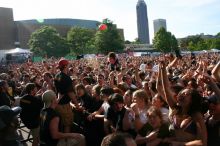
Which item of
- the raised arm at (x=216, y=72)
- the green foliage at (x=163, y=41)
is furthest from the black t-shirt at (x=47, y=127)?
the green foliage at (x=163, y=41)

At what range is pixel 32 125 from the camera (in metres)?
7.14

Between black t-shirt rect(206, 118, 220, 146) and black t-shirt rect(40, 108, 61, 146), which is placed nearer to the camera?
black t-shirt rect(206, 118, 220, 146)

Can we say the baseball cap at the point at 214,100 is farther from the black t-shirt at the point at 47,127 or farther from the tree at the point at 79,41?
the tree at the point at 79,41

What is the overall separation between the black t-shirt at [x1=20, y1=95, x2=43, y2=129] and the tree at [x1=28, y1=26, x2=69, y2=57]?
6799 cm

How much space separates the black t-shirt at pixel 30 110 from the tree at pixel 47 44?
6799 cm

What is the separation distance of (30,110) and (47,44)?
69.4 m

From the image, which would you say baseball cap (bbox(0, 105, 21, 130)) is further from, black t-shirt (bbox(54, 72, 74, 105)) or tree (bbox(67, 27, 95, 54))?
tree (bbox(67, 27, 95, 54))

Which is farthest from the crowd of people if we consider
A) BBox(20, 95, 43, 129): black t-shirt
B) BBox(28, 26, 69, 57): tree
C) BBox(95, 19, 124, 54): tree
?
BBox(28, 26, 69, 57): tree

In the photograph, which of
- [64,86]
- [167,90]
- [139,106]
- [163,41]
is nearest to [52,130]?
[139,106]

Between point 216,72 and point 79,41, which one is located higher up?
point 79,41

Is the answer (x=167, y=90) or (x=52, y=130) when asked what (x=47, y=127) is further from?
(x=167, y=90)

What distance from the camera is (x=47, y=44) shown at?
246 ft

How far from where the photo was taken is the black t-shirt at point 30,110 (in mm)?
7063

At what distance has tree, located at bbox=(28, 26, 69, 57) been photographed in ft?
245
